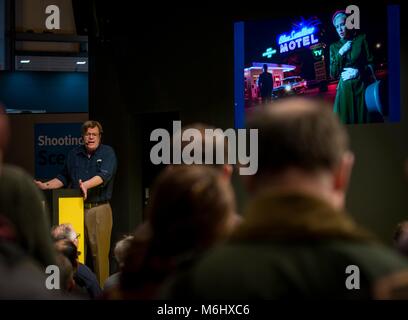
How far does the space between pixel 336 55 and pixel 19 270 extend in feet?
13.6

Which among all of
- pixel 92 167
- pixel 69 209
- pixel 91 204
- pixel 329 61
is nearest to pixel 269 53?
pixel 329 61

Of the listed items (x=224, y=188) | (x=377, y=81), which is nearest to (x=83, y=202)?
(x=377, y=81)

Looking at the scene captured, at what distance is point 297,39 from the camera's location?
17.9ft

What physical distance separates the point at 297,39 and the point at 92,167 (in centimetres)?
195

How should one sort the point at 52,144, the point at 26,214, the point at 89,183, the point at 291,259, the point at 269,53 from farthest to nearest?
the point at 52,144, the point at 269,53, the point at 89,183, the point at 26,214, the point at 291,259

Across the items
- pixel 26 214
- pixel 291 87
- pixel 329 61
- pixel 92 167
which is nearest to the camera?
pixel 26 214

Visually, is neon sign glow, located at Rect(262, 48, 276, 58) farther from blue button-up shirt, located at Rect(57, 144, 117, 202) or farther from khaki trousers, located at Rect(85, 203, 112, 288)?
khaki trousers, located at Rect(85, 203, 112, 288)

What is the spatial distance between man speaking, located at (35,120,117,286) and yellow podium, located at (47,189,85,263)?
85 millimetres

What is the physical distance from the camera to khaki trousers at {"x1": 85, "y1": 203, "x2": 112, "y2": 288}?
571 centimetres

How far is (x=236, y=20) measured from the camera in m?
5.85

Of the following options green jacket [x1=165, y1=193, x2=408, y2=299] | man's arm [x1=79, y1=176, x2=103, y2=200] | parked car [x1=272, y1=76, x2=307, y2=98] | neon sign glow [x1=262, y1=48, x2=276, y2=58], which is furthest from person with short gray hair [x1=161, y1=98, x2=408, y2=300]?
neon sign glow [x1=262, y1=48, x2=276, y2=58]

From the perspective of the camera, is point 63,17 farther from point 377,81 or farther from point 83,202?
point 377,81

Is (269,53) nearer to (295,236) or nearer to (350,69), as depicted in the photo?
(350,69)

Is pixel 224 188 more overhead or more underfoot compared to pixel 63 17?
more underfoot
